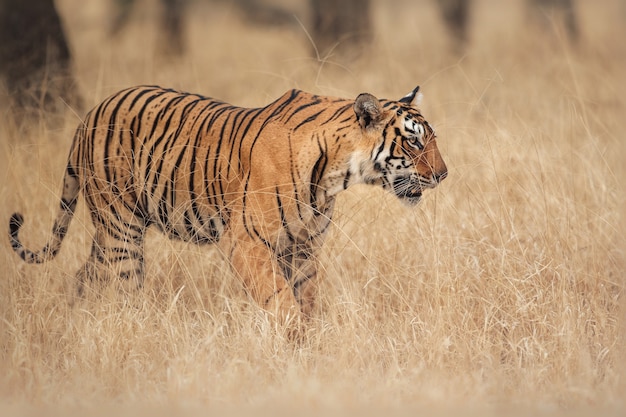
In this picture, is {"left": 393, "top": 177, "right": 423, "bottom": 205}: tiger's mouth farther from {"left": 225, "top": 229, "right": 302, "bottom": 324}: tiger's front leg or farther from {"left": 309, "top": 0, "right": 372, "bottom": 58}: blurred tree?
{"left": 309, "top": 0, "right": 372, "bottom": 58}: blurred tree

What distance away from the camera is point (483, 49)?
11266mm

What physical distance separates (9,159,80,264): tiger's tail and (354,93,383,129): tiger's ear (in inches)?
65.2

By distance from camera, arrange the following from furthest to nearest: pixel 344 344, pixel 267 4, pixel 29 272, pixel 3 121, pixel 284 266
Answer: pixel 267 4, pixel 3 121, pixel 29 272, pixel 284 266, pixel 344 344

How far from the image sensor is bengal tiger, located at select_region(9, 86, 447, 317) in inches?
157

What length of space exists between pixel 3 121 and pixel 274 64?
516 centimetres

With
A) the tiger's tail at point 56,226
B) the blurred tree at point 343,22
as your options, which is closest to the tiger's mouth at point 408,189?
the tiger's tail at point 56,226

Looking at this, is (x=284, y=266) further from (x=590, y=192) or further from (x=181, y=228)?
(x=590, y=192)

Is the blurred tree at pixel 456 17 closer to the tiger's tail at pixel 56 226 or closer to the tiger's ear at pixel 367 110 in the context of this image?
the tiger's tail at pixel 56 226

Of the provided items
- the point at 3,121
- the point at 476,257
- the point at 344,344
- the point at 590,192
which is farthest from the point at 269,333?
the point at 3,121

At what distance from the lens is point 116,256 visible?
4.51 meters

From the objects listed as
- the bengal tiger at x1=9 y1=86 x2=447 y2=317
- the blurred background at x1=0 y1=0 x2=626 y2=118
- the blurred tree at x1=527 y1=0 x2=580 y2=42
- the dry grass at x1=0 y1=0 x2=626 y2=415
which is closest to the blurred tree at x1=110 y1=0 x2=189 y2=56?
the blurred background at x1=0 y1=0 x2=626 y2=118

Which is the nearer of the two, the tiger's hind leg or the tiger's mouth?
the tiger's mouth

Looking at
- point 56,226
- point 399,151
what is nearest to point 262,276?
point 399,151

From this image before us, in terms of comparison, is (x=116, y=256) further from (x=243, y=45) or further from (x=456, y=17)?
(x=243, y=45)
